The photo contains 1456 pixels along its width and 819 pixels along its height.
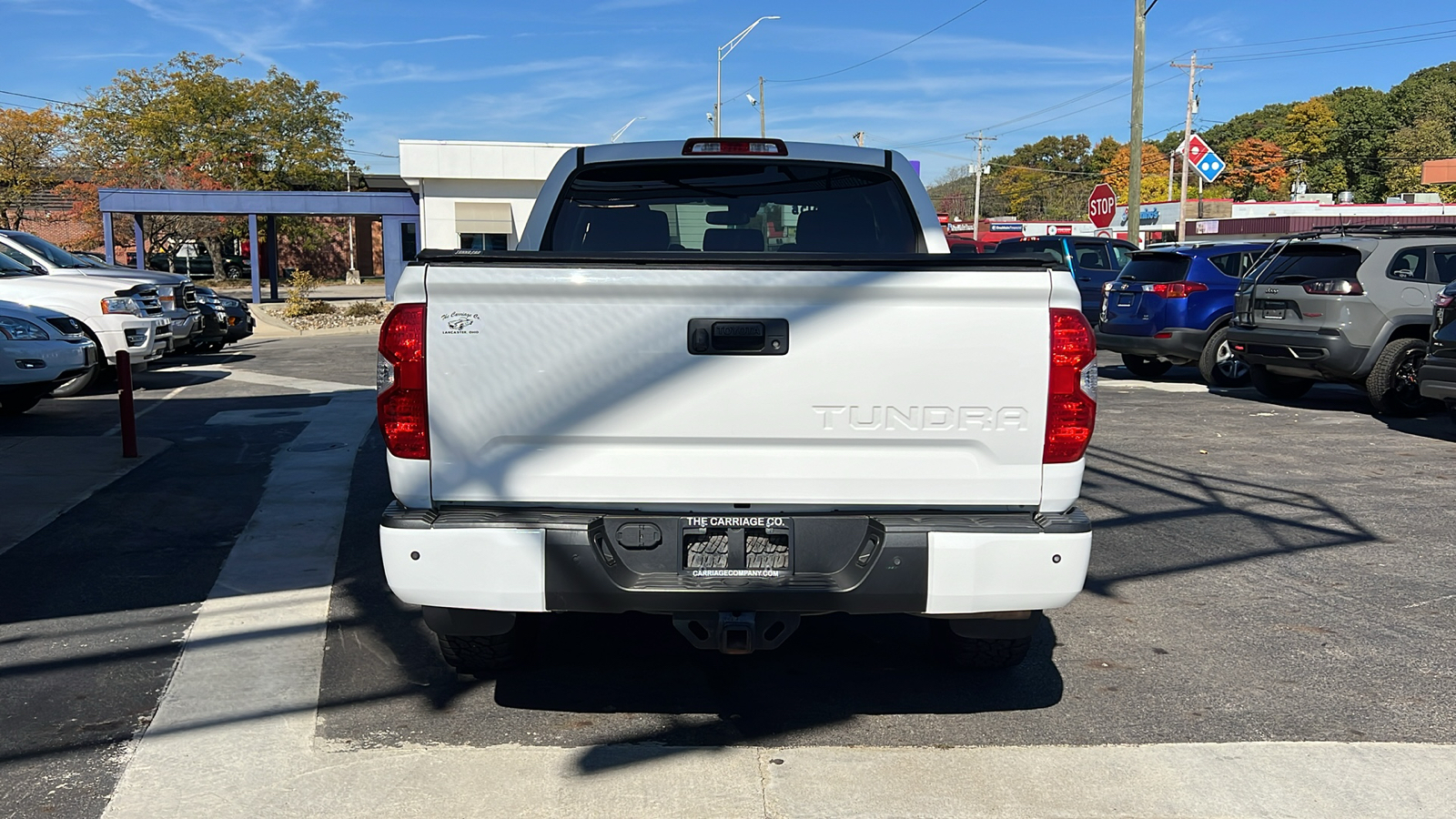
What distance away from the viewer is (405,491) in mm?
3625

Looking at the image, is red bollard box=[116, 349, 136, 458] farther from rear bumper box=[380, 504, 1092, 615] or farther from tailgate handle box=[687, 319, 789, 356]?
tailgate handle box=[687, 319, 789, 356]

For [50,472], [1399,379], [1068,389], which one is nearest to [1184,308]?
[1399,379]

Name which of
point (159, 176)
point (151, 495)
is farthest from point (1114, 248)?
point (159, 176)

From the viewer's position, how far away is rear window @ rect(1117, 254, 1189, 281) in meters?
14.4

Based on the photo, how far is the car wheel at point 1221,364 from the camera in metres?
14.1

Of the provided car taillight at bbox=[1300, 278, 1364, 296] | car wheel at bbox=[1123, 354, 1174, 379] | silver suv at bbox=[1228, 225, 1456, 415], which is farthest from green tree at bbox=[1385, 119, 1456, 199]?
car taillight at bbox=[1300, 278, 1364, 296]

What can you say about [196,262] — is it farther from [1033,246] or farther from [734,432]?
[734,432]

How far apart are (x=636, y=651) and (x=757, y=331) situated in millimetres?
1921

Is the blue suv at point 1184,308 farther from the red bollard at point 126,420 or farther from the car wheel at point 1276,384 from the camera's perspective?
the red bollard at point 126,420

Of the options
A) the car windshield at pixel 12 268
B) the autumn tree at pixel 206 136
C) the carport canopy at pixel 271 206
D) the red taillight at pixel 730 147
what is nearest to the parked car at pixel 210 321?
the car windshield at pixel 12 268

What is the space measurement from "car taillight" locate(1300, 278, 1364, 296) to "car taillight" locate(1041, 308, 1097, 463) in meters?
9.37

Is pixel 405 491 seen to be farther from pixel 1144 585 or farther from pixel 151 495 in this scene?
pixel 151 495

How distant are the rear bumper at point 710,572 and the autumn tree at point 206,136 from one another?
4839 cm

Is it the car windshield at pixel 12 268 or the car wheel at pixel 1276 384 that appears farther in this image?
the car windshield at pixel 12 268
